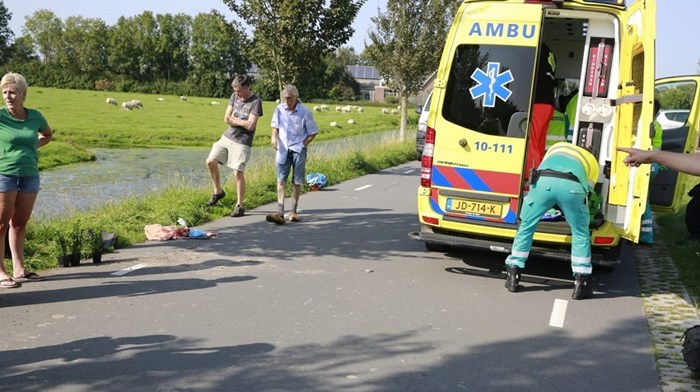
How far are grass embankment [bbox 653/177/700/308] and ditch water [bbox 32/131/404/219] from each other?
771 centimetres

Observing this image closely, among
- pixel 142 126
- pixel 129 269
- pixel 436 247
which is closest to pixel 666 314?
pixel 436 247

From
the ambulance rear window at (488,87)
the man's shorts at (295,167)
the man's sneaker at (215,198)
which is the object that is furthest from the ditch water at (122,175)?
the ambulance rear window at (488,87)

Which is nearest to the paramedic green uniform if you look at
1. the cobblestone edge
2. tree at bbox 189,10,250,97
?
the cobblestone edge

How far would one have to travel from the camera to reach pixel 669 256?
852cm

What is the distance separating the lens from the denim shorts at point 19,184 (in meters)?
5.82

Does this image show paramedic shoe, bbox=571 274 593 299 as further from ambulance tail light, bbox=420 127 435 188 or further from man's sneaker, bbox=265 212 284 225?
man's sneaker, bbox=265 212 284 225

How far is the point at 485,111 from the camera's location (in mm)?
7039

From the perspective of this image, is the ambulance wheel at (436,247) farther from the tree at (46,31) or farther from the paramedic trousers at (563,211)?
the tree at (46,31)

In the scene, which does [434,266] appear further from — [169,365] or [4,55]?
[4,55]

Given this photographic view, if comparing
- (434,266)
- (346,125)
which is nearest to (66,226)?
(434,266)

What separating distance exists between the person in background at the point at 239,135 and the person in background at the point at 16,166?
4.26 metres

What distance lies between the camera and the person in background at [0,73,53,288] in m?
5.83

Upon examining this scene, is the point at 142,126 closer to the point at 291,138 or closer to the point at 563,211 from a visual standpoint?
the point at 291,138

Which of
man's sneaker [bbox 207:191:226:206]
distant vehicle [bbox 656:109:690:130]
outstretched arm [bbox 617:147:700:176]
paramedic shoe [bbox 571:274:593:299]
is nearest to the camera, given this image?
outstretched arm [bbox 617:147:700:176]
